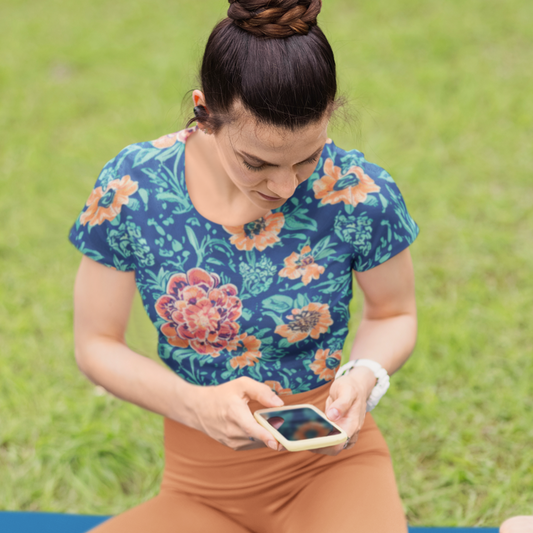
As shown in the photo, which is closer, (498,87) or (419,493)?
(419,493)

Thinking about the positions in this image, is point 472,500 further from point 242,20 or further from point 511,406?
point 242,20

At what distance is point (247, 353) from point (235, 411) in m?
0.24

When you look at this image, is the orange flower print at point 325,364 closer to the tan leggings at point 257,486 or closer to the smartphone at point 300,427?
the tan leggings at point 257,486

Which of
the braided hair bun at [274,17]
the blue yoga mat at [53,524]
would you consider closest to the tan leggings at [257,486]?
the blue yoga mat at [53,524]

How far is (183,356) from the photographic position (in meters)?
1.71

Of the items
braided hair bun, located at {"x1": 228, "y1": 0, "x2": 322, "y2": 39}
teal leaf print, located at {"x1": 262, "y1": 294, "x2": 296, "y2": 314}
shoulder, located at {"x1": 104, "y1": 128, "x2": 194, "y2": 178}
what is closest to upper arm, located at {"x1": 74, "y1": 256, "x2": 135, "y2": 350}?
shoulder, located at {"x1": 104, "y1": 128, "x2": 194, "y2": 178}

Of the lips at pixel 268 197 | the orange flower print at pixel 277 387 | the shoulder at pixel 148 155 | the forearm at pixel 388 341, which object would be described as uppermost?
the shoulder at pixel 148 155

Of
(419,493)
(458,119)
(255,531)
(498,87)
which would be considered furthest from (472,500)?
(498,87)

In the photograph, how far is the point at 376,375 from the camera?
1655 mm

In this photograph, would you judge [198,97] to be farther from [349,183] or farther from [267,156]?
[349,183]

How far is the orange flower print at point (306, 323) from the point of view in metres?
1.63

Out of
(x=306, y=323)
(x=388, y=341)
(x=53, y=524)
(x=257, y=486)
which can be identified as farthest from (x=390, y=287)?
(x=53, y=524)

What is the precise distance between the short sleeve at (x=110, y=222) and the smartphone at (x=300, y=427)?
520 millimetres

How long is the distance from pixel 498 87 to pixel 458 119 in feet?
2.27
